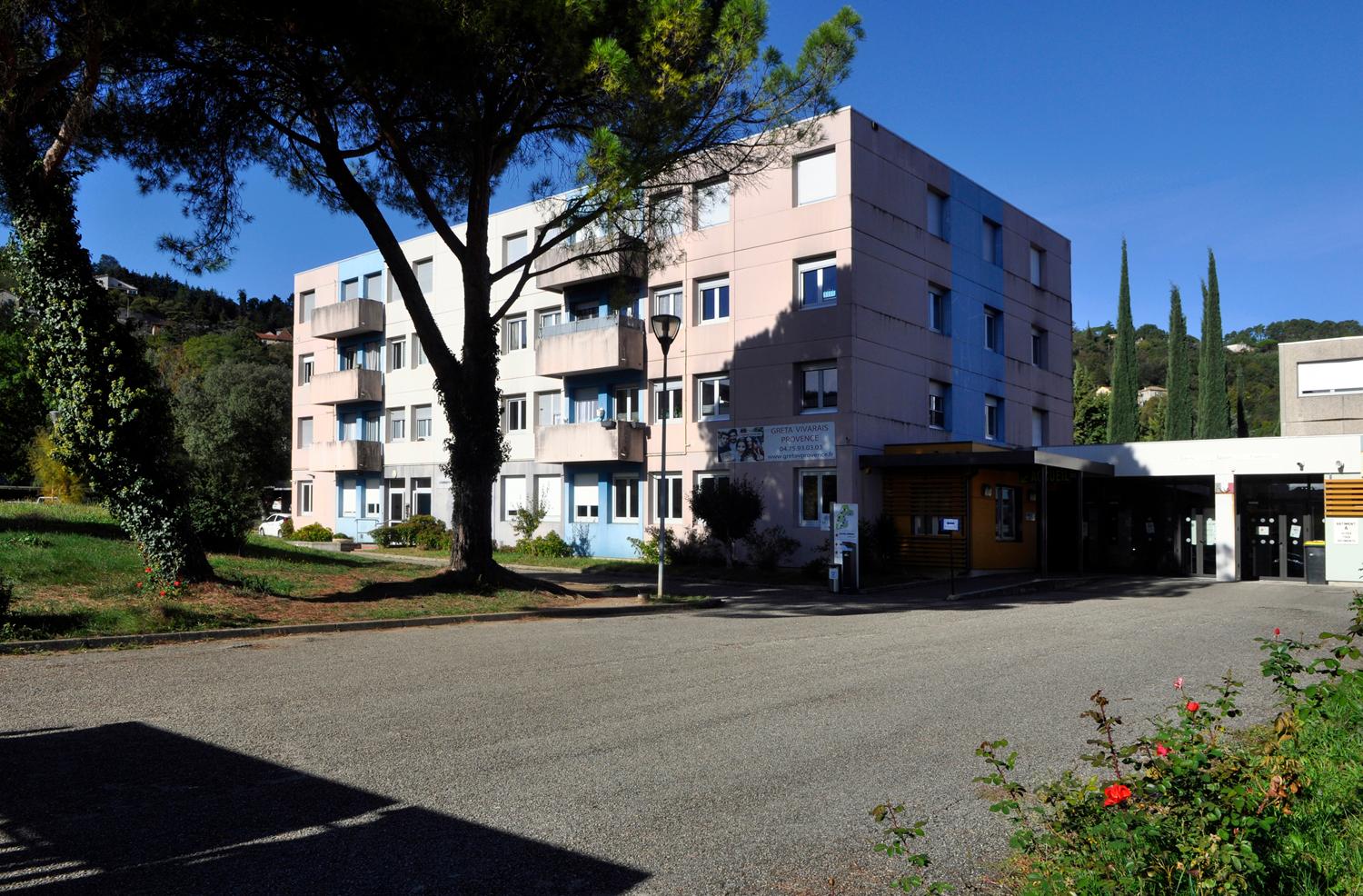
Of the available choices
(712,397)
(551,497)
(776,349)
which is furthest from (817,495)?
(551,497)

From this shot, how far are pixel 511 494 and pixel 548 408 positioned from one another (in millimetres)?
3353

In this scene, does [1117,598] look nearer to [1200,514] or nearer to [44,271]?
[1200,514]

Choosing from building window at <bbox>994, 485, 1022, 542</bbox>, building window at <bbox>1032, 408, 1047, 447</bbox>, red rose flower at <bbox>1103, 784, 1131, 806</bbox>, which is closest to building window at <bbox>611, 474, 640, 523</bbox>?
building window at <bbox>994, 485, 1022, 542</bbox>

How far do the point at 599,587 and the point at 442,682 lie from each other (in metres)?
11.4

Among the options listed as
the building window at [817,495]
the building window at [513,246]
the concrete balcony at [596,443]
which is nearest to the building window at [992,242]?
the building window at [817,495]

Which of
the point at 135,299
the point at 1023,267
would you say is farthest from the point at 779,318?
the point at 135,299

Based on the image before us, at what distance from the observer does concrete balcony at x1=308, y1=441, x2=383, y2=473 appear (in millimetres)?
40906

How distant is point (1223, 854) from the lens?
332cm

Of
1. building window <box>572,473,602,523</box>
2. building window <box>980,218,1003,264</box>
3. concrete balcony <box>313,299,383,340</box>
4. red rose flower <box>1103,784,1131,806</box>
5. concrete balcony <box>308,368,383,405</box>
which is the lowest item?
red rose flower <box>1103,784,1131,806</box>

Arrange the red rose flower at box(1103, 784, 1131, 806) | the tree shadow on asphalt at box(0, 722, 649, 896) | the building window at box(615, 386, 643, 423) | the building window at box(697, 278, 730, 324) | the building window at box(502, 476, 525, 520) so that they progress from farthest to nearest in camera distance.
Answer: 1. the building window at box(502, 476, 525, 520)
2. the building window at box(615, 386, 643, 423)
3. the building window at box(697, 278, 730, 324)
4. the tree shadow on asphalt at box(0, 722, 649, 896)
5. the red rose flower at box(1103, 784, 1131, 806)

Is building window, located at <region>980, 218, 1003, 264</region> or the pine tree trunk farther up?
building window, located at <region>980, 218, 1003, 264</region>

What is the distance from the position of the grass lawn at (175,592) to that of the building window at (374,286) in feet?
73.8

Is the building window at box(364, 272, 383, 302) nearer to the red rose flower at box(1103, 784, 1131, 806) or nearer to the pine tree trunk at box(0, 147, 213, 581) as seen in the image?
the pine tree trunk at box(0, 147, 213, 581)

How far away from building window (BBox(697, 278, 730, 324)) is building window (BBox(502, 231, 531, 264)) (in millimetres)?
8408
